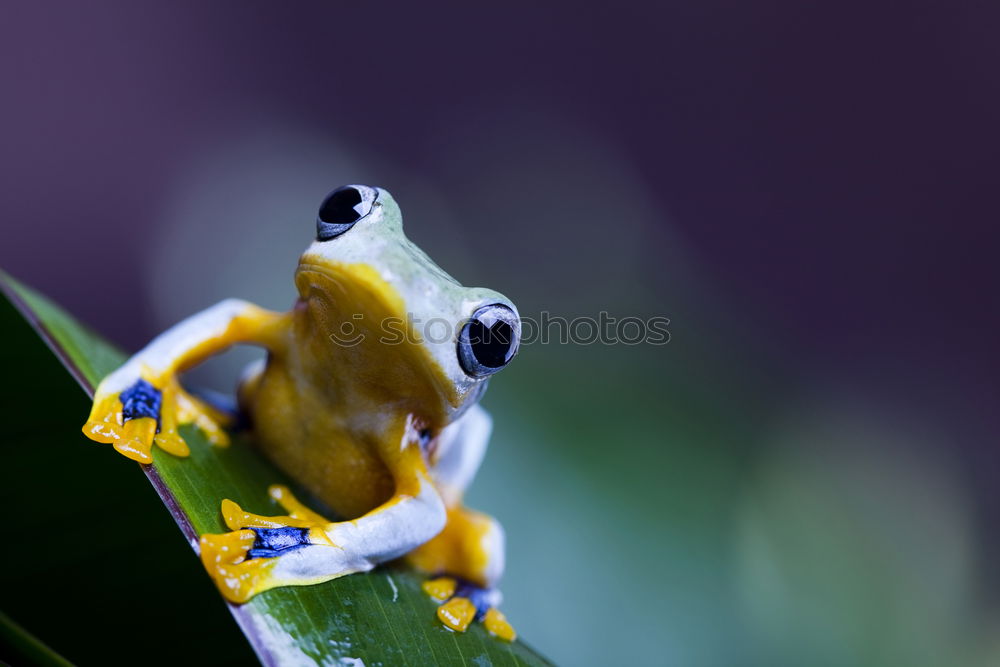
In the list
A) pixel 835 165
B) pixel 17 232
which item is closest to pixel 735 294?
pixel 835 165

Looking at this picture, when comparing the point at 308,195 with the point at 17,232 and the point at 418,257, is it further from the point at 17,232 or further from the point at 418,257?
the point at 418,257

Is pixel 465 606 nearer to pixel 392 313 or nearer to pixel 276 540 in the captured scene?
pixel 276 540

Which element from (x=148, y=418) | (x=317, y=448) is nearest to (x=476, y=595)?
(x=317, y=448)

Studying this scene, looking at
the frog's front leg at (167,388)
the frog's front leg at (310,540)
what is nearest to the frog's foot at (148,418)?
the frog's front leg at (167,388)

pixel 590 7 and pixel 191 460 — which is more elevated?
pixel 590 7

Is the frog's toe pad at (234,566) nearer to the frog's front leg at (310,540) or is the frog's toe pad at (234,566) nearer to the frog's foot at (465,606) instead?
the frog's front leg at (310,540)

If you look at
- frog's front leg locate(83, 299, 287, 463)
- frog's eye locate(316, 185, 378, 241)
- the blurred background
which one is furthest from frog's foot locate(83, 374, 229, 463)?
the blurred background
